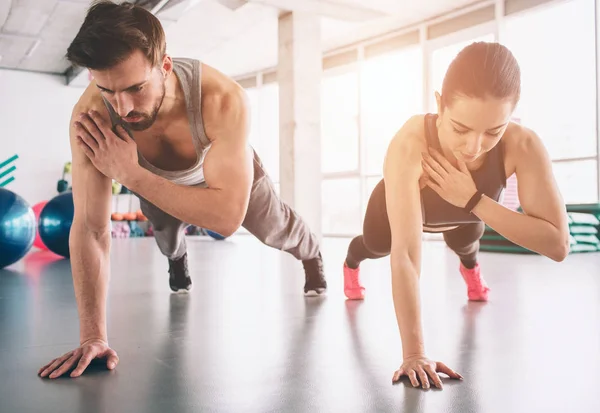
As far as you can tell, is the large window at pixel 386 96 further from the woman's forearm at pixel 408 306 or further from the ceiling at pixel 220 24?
the woman's forearm at pixel 408 306

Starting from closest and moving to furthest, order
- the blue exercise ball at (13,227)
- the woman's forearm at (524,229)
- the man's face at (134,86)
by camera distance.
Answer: the man's face at (134,86), the woman's forearm at (524,229), the blue exercise ball at (13,227)

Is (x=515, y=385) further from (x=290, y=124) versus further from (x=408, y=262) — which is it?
(x=290, y=124)

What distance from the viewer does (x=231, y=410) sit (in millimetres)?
1097

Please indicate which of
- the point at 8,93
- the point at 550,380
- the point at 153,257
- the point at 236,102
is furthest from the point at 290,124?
the point at 8,93

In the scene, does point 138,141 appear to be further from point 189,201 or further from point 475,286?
point 475,286

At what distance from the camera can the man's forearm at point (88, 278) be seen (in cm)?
146

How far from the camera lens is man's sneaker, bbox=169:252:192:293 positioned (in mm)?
2803

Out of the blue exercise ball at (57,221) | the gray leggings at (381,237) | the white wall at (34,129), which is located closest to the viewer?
the gray leggings at (381,237)

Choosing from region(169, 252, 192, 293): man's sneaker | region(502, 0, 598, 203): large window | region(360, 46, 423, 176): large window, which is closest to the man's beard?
region(169, 252, 192, 293): man's sneaker

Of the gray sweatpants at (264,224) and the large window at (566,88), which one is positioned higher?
the large window at (566,88)

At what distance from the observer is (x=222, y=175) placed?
1.53 metres

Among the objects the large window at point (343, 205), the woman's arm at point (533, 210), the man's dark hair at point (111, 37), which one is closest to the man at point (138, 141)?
the man's dark hair at point (111, 37)

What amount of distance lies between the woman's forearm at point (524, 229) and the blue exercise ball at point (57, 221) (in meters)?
3.97

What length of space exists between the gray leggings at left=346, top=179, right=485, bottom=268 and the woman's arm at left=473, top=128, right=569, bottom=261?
60 cm
